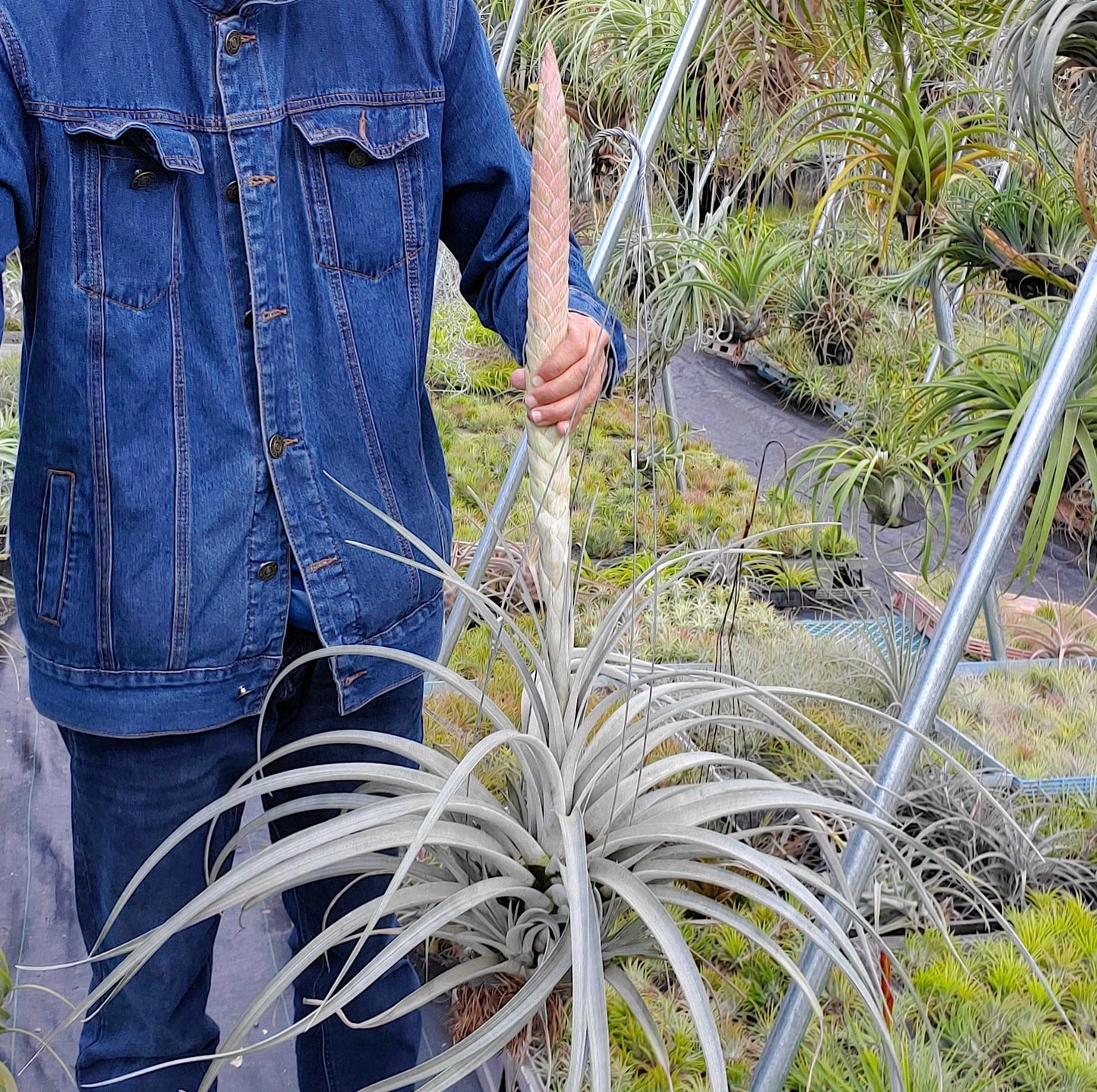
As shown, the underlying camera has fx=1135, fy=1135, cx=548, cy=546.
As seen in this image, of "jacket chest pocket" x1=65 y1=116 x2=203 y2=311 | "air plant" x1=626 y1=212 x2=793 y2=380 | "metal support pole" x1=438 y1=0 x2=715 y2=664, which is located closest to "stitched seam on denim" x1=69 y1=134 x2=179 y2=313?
"jacket chest pocket" x1=65 y1=116 x2=203 y2=311

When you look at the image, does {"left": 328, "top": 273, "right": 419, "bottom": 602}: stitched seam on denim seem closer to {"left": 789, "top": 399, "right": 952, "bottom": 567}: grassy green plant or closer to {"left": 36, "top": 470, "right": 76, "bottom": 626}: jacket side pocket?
{"left": 36, "top": 470, "right": 76, "bottom": 626}: jacket side pocket

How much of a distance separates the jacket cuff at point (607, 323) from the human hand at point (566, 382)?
5cm

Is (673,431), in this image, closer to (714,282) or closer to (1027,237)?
(714,282)

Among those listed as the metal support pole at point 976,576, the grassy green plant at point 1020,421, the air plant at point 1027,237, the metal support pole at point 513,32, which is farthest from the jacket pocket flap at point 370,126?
the metal support pole at point 513,32

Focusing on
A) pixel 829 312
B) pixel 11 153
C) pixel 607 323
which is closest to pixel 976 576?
pixel 607 323

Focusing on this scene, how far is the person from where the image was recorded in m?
0.75

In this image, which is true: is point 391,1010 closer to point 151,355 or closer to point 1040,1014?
point 151,355

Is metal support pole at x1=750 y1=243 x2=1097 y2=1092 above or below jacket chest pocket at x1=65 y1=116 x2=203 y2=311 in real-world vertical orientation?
below

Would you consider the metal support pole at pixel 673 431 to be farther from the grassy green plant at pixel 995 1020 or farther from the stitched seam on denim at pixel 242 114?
the stitched seam on denim at pixel 242 114

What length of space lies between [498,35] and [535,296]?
3.89 meters

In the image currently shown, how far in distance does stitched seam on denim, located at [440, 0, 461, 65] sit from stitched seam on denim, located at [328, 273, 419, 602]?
20 cm

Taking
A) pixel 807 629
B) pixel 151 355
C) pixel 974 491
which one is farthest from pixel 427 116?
pixel 807 629

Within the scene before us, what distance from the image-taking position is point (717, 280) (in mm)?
3182

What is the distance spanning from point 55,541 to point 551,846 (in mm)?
406
